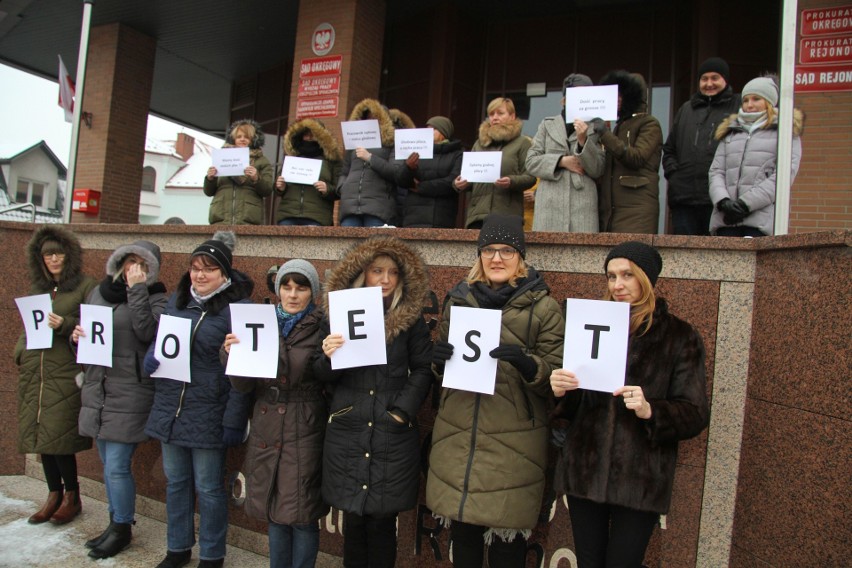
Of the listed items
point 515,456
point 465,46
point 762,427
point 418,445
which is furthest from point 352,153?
point 465,46

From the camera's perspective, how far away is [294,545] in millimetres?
3609

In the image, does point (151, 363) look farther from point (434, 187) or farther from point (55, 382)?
point (434, 187)

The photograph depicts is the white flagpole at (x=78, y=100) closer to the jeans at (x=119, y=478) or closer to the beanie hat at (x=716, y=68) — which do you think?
the jeans at (x=119, y=478)

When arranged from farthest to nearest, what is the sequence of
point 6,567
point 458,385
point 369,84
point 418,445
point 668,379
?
point 369,84 → point 6,567 → point 418,445 → point 458,385 → point 668,379

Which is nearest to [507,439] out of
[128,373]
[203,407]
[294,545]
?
[294,545]

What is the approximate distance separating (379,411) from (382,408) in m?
0.02

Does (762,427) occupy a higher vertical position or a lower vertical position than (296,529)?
higher

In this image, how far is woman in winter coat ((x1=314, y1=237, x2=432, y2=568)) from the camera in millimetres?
3258

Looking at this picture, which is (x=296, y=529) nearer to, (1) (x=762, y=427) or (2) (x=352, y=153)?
(1) (x=762, y=427)

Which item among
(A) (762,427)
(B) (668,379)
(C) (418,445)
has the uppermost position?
(B) (668,379)

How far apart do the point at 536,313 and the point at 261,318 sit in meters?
1.56

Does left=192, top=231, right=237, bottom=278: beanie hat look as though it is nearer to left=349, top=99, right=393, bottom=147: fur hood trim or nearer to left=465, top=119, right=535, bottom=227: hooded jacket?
left=465, top=119, right=535, bottom=227: hooded jacket

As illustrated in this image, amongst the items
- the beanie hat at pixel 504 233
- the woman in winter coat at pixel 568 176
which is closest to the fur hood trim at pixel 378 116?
the woman in winter coat at pixel 568 176

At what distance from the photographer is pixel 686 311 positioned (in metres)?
3.39
